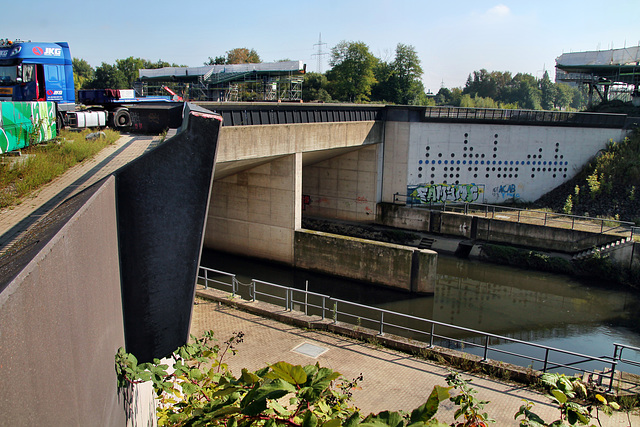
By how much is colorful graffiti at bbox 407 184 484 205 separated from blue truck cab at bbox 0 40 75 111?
17.4 m

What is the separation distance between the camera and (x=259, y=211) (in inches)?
882

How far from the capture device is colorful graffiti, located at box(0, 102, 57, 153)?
8.34 m

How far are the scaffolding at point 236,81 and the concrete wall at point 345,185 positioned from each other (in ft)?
76.6

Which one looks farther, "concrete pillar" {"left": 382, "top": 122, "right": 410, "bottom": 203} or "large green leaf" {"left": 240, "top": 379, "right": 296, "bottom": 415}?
"concrete pillar" {"left": 382, "top": 122, "right": 410, "bottom": 203}

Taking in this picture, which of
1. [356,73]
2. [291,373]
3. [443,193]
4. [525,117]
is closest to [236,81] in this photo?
[356,73]

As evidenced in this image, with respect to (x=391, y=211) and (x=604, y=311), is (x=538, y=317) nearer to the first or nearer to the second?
(x=604, y=311)

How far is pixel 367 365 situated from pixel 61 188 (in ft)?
21.0

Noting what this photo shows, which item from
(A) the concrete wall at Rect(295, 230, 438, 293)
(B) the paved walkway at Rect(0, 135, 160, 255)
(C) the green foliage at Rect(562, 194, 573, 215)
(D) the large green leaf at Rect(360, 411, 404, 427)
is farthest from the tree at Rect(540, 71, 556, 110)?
(D) the large green leaf at Rect(360, 411, 404, 427)

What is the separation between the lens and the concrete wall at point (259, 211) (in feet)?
70.5

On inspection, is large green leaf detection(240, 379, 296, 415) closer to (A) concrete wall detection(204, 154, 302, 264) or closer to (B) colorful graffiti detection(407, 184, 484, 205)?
(A) concrete wall detection(204, 154, 302, 264)

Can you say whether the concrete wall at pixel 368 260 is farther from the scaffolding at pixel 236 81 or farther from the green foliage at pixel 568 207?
the scaffolding at pixel 236 81

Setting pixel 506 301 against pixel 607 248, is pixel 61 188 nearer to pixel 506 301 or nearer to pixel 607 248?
pixel 506 301

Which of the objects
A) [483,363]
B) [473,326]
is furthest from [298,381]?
[473,326]

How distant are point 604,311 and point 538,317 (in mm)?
2916
